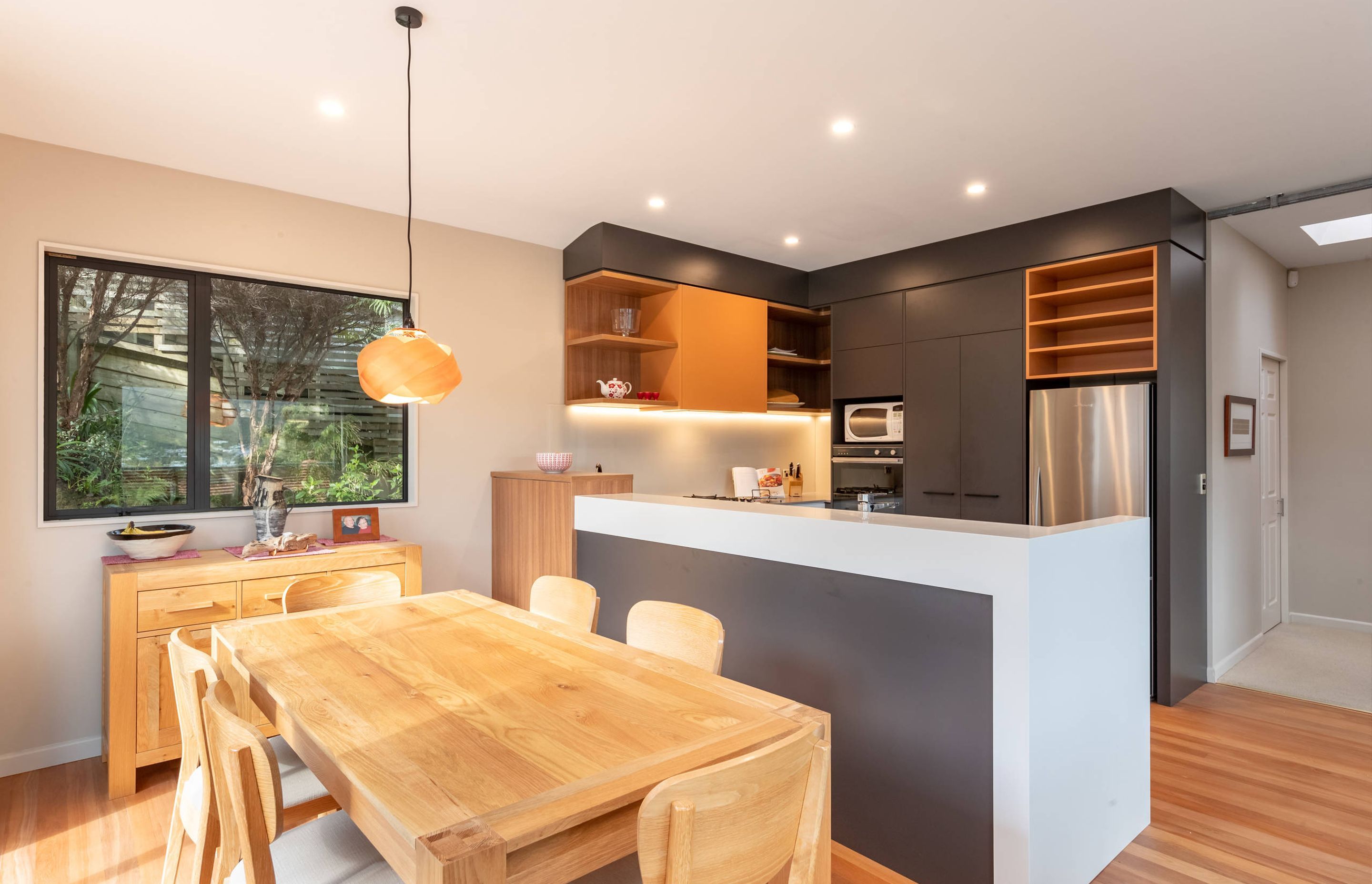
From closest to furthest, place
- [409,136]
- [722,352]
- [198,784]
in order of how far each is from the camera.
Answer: [198,784] < [409,136] < [722,352]

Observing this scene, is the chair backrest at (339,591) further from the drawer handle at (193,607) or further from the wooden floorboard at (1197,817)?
the wooden floorboard at (1197,817)

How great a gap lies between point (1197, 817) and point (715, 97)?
3.11m

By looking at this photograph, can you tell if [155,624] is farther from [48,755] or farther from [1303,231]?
[1303,231]

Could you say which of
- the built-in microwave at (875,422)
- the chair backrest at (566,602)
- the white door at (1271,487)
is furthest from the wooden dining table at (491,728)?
the white door at (1271,487)

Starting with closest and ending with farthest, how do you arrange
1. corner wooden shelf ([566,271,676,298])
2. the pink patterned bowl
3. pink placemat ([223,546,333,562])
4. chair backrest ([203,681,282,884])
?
1. chair backrest ([203,681,282,884])
2. pink placemat ([223,546,333,562])
3. the pink patterned bowl
4. corner wooden shelf ([566,271,676,298])

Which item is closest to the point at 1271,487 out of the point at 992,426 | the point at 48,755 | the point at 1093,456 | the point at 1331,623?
the point at 1331,623

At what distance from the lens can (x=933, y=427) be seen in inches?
186

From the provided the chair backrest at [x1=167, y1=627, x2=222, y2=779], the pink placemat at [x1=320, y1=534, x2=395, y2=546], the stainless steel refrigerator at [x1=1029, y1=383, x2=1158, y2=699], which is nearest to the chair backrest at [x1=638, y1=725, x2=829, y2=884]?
the chair backrest at [x1=167, y1=627, x2=222, y2=779]

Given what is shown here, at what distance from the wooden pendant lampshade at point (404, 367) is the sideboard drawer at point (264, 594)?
59.5 inches

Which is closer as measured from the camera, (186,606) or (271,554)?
(186,606)

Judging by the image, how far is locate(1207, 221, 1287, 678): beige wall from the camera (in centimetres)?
412

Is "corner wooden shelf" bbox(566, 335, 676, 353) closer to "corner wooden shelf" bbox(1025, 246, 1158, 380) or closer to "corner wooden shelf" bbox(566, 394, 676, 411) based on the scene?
"corner wooden shelf" bbox(566, 394, 676, 411)

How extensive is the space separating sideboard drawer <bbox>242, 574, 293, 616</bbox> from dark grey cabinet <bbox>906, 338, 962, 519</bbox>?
139 inches

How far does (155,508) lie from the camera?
328 cm
